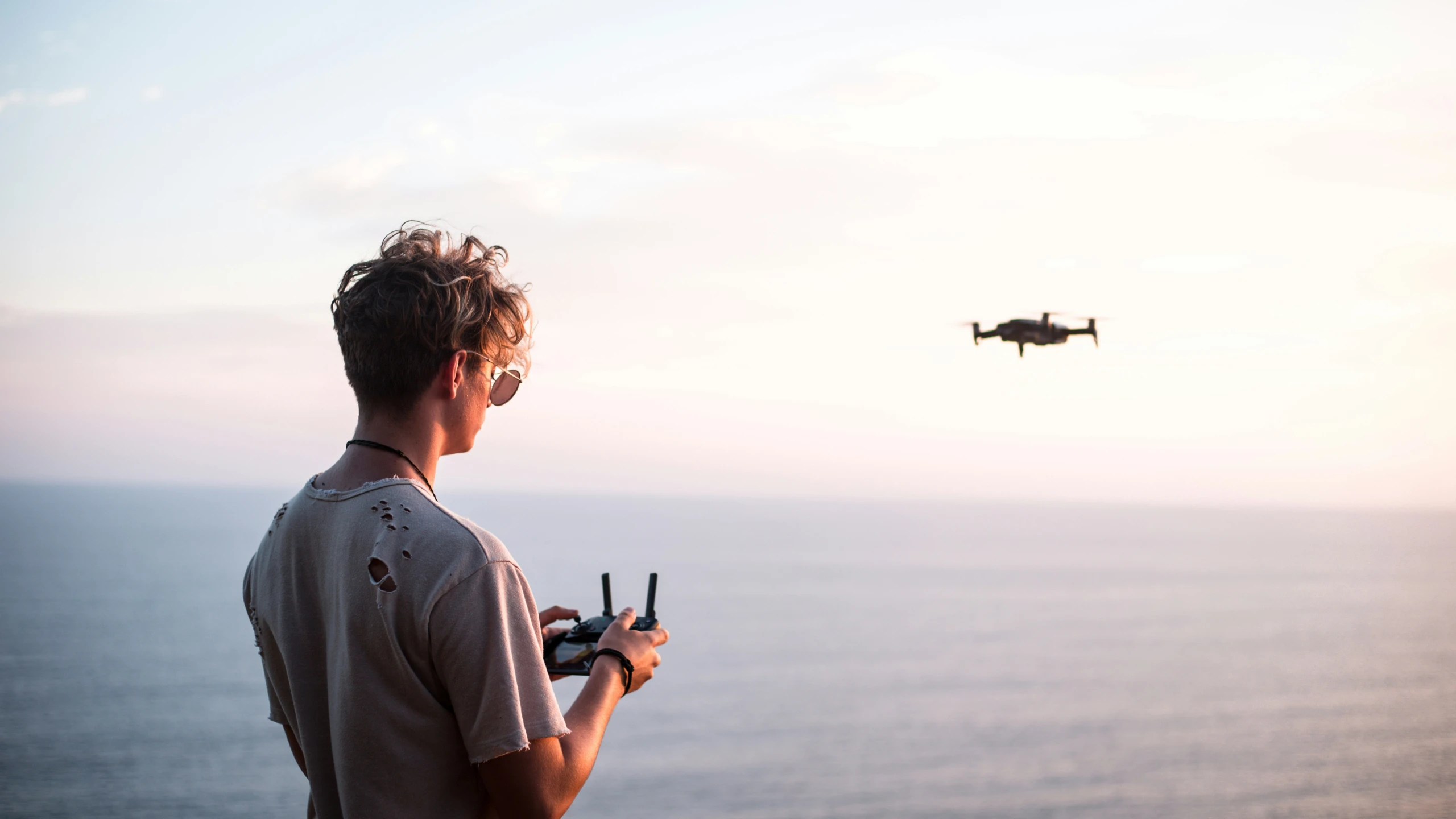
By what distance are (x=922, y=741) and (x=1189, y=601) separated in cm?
10111

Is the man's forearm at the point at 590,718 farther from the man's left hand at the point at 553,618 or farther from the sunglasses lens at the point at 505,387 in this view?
the sunglasses lens at the point at 505,387

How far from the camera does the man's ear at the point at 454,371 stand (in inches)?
88.4

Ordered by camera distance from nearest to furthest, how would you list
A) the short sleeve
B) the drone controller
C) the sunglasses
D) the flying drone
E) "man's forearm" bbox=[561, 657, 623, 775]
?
1. the short sleeve
2. "man's forearm" bbox=[561, 657, 623, 775]
3. the sunglasses
4. the drone controller
5. the flying drone

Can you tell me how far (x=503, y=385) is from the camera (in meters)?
2.45

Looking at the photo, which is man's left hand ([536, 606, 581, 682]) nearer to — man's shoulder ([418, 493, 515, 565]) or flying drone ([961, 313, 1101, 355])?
man's shoulder ([418, 493, 515, 565])

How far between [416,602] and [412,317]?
2.03 feet

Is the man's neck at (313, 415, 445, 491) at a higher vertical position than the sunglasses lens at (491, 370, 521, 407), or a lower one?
lower

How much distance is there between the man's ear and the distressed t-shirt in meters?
0.26

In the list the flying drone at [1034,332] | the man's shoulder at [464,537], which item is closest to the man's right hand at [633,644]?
the man's shoulder at [464,537]

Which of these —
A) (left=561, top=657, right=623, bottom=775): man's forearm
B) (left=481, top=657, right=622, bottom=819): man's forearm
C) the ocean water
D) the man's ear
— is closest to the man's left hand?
(left=561, top=657, right=623, bottom=775): man's forearm

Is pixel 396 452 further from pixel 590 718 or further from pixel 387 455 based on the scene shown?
pixel 590 718

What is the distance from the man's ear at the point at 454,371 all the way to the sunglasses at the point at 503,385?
113mm

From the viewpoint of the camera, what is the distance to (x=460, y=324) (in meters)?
2.22

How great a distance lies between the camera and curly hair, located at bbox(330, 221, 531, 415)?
220 cm
